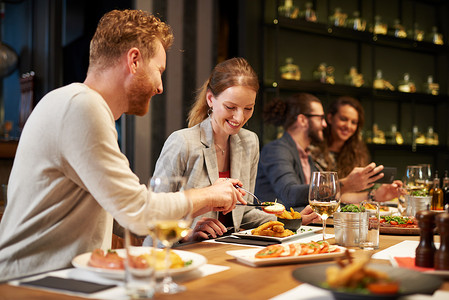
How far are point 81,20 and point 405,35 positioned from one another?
13.6 ft

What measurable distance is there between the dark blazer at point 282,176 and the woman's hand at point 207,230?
130 centimetres

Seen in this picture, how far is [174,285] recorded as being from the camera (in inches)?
44.9

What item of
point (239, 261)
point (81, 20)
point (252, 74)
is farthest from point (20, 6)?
point (239, 261)

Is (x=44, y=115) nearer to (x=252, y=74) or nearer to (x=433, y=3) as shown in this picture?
(x=252, y=74)

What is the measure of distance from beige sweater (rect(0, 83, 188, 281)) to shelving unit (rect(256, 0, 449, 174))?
369cm

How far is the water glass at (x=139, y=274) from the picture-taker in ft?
3.37

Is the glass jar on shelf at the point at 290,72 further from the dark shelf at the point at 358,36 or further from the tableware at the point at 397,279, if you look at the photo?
the tableware at the point at 397,279

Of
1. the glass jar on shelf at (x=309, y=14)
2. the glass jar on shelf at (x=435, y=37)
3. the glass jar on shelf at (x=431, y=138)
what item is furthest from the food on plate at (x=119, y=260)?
the glass jar on shelf at (x=435, y=37)

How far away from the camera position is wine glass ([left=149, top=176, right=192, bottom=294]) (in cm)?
111

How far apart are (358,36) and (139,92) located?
15.6ft

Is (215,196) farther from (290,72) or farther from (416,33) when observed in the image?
(416,33)

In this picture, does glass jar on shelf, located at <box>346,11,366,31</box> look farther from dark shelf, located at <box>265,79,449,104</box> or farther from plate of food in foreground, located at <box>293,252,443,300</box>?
plate of food in foreground, located at <box>293,252,443,300</box>

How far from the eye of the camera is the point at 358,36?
5.97m

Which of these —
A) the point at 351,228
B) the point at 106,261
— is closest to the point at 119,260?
the point at 106,261
